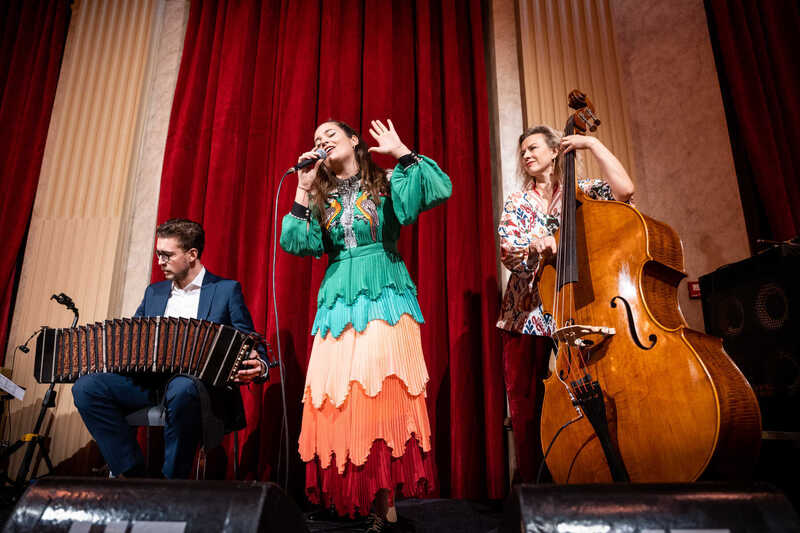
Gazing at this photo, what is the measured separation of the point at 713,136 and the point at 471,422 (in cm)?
214

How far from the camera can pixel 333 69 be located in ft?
10.1

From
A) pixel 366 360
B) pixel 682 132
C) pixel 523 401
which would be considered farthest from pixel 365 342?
pixel 682 132

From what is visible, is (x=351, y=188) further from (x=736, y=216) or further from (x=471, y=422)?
(x=736, y=216)

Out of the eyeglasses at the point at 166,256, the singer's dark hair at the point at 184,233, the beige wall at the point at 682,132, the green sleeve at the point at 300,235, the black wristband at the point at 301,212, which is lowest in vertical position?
the green sleeve at the point at 300,235

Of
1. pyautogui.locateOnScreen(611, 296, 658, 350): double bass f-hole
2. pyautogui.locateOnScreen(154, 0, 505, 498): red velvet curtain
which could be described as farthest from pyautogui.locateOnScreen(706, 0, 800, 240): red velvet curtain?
pyautogui.locateOnScreen(611, 296, 658, 350): double bass f-hole

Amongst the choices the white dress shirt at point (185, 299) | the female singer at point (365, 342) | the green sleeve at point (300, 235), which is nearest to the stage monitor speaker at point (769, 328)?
the female singer at point (365, 342)

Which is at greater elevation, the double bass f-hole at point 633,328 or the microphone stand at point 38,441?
the double bass f-hole at point 633,328

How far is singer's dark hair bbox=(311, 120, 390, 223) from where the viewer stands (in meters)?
1.87

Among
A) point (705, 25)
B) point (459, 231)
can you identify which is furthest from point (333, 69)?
point (705, 25)

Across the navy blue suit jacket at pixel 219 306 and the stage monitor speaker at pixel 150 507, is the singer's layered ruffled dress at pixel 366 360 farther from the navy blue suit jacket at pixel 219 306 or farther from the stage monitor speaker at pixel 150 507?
the stage monitor speaker at pixel 150 507

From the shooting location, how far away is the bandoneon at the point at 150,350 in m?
1.84

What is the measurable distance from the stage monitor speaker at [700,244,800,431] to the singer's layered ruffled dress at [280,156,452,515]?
137cm

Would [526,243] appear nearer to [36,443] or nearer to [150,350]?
[150,350]

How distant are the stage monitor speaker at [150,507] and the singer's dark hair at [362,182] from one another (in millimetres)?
1142
